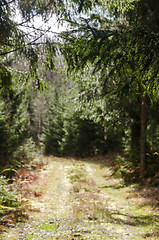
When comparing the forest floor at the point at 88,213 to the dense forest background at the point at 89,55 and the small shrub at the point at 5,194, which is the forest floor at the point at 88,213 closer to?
the small shrub at the point at 5,194

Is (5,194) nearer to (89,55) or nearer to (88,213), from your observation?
(88,213)

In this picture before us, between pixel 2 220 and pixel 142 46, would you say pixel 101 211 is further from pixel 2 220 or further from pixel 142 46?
pixel 142 46

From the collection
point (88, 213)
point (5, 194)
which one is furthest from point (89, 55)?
point (88, 213)

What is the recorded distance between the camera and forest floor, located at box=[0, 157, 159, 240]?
5836 millimetres

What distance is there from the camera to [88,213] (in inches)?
304

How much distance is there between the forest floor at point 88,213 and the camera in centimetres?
584

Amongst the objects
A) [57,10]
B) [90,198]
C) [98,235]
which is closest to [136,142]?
[90,198]

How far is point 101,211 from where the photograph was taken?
7.95m

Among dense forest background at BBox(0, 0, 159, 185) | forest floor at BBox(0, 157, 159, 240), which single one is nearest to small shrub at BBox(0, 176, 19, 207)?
forest floor at BBox(0, 157, 159, 240)

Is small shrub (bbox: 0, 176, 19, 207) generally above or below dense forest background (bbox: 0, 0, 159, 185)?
below

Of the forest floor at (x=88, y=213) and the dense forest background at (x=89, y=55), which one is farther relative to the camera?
the forest floor at (x=88, y=213)

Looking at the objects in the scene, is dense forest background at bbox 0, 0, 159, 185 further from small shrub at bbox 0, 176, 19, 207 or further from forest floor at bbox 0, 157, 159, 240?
small shrub at bbox 0, 176, 19, 207

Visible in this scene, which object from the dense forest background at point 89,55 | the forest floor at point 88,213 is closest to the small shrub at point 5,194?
the forest floor at point 88,213

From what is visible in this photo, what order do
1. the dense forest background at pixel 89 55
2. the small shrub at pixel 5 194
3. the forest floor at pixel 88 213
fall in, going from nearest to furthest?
the dense forest background at pixel 89 55 < the forest floor at pixel 88 213 < the small shrub at pixel 5 194
